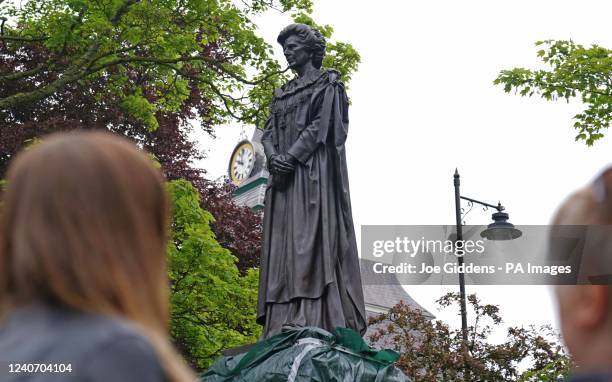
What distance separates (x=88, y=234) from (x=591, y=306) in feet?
3.01

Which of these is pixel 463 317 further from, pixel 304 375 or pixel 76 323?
pixel 76 323

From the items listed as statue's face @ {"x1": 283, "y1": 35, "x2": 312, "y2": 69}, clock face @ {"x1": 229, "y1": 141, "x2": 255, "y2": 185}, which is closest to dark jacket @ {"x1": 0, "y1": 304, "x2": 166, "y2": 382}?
statue's face @ {"x1": 283, "y1": 35, "x2": 312, "y2": 69}

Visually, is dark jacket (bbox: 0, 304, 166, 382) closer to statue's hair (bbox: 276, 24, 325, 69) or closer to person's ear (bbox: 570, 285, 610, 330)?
person's ear (bbox: 570, 285, 610, 330)

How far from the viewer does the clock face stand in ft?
246

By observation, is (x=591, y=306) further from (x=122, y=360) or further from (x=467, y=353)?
(x=467, y=353)

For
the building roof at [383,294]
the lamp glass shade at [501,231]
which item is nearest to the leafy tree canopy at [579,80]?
the lamp glass shade at [501,231]

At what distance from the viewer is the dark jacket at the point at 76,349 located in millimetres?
1588

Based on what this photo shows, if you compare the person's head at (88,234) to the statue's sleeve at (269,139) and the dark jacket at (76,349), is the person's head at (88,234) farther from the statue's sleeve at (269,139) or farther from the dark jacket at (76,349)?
the statue's sleeve at (269,139)

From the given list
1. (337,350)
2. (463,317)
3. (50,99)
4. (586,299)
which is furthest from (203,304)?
(586,299)

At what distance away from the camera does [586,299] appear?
1825mm

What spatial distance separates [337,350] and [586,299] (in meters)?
5.59

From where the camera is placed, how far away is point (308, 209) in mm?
8359

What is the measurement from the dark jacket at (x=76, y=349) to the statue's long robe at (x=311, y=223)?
6.31 meters

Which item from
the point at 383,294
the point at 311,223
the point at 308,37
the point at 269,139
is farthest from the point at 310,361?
the point at 383,294
